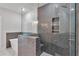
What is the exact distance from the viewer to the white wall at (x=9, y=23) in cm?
160

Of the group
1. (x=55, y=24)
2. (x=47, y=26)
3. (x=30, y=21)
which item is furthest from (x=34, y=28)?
(x=55, y=24)

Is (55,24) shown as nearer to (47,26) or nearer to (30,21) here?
(47,26)

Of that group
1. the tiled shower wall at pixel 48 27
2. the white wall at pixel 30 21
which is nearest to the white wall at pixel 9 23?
the white wall at pixel 30 21

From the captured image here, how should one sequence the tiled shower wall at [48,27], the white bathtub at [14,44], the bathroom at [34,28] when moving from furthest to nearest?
the tiled shower wall at [48,27], the white bathtub at [14,44], the bathroom at [34,28]

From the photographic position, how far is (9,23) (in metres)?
1.67

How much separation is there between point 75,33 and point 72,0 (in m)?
0.44

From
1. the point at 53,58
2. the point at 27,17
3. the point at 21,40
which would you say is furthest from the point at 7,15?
the point at 53,58

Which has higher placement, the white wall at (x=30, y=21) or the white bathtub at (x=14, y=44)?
the white wall at (x=30, y=21)

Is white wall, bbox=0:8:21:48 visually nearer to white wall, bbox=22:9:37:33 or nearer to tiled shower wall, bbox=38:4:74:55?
white wall, bbox=22:9:37:33

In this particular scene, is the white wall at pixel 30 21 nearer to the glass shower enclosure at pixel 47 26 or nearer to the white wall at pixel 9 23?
the glass shower enclosure at pixel 47 26

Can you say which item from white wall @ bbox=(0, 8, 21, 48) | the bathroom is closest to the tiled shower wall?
the bathroom

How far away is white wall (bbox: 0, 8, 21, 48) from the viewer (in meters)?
1.60

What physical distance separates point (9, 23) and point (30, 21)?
0.39 metres

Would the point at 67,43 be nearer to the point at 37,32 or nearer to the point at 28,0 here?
the point at 37,32
